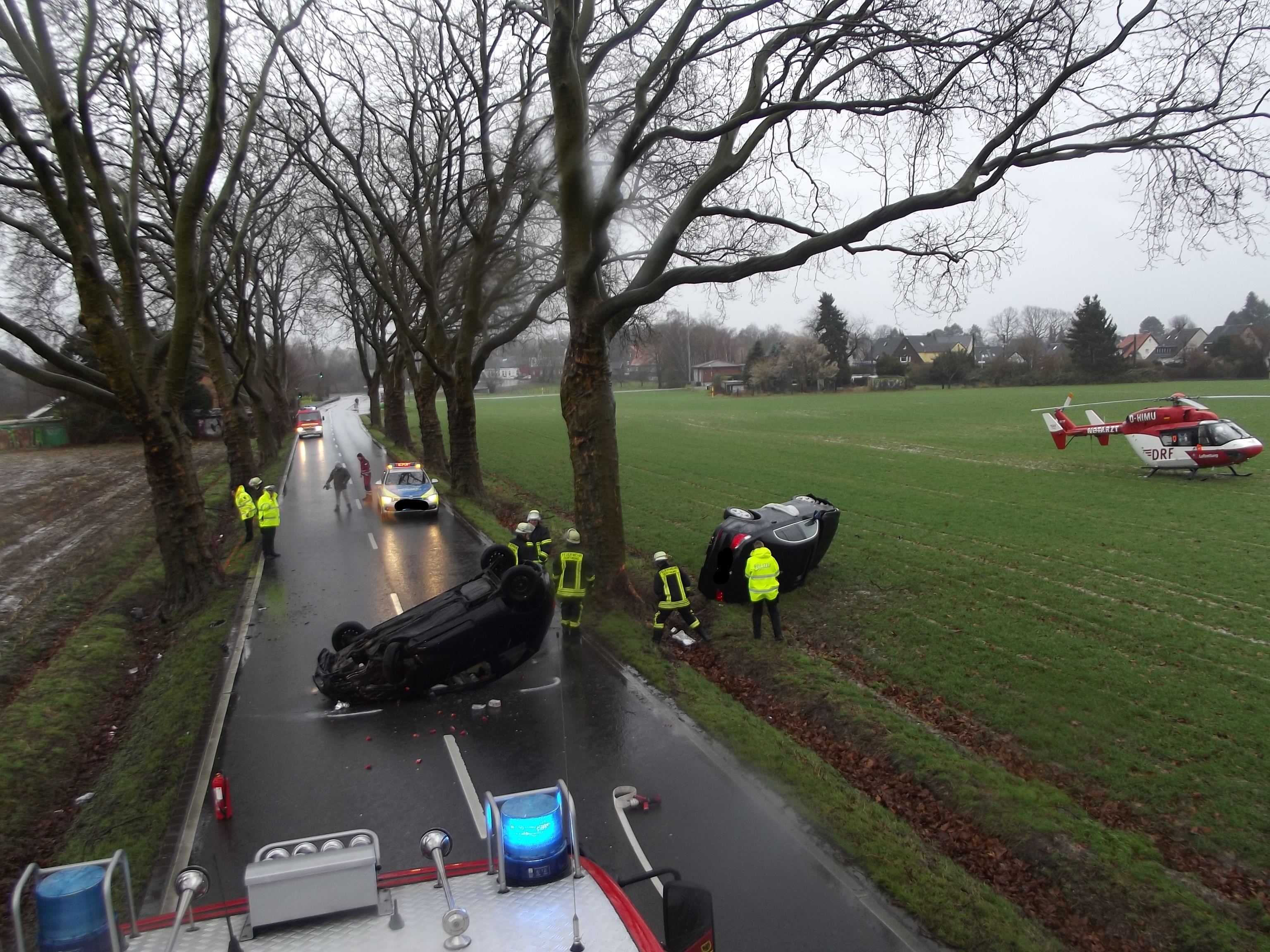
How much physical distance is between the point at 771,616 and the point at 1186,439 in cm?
1905

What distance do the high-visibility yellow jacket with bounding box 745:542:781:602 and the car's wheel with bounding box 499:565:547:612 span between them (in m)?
3.33

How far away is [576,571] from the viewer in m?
11.7

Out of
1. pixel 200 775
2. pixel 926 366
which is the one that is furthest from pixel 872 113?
pixel 926 366

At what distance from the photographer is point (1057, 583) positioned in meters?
13.6

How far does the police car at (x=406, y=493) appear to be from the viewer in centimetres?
2175

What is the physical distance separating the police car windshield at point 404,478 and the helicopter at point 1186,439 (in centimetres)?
2240

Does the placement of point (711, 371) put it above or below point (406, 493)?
above

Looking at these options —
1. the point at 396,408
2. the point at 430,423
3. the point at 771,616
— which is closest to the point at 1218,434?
the point at 771,616

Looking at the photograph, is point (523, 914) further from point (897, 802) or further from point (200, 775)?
point (200, 775)

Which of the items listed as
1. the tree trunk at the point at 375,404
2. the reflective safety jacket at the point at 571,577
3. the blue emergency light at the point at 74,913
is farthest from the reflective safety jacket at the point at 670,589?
the tree trunk at the point at 375,404

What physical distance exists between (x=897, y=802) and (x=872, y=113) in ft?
27.6

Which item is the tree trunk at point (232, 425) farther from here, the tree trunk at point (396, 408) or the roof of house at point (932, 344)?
the roof of house at point (932, 344)

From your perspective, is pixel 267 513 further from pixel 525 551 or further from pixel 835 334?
pixel 835 334

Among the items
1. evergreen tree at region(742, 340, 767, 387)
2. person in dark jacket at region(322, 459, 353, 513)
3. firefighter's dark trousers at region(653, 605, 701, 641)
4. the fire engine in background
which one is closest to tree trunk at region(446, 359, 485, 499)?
person in dark jacket at region(322, 459, 353, 513)
